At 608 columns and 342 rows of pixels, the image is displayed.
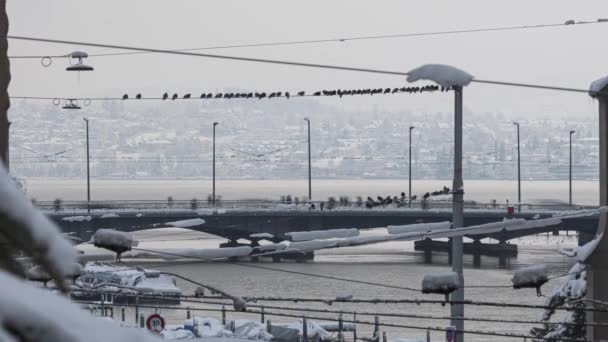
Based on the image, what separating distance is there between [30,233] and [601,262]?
48.0 ft

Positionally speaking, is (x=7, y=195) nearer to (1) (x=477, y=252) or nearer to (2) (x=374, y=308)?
(2) (x=374, y=308)

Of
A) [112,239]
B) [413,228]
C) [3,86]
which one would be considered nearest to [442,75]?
[413,228]

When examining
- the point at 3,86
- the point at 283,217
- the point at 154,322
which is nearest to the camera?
the point at 3,86

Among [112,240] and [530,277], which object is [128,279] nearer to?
[530,277]

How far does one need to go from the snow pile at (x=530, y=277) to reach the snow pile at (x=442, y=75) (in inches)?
117

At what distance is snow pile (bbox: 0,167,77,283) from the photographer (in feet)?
7.14

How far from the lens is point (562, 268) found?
7862cm

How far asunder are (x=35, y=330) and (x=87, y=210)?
8353cm

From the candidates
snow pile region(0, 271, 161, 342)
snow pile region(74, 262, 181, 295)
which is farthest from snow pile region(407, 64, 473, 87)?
snow pile region(74, 262, 181, 295)

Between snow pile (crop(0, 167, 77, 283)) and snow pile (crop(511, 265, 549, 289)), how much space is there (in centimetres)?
1038

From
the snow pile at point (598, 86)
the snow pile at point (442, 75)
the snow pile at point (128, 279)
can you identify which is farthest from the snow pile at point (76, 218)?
the snow pile at point (442, 75)

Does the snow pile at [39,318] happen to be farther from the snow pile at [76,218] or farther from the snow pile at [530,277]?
the snow pile at [76,218]

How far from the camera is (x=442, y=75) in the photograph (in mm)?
14969

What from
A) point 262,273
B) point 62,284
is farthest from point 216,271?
point 62,284
